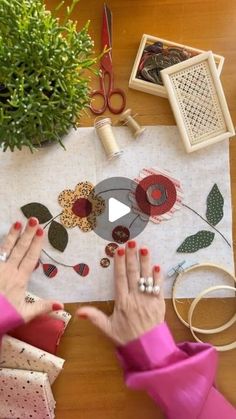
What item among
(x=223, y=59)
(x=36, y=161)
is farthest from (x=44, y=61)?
(x=223, y=59)

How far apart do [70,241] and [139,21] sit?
0.45 metres

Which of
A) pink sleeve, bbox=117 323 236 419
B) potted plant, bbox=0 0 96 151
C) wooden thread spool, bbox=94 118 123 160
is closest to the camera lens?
potted plant, bbox=0 0 96 151

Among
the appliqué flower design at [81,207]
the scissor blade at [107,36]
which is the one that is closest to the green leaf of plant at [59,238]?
the appliqué flower design at [81,207]

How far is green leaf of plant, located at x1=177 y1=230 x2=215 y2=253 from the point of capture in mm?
972

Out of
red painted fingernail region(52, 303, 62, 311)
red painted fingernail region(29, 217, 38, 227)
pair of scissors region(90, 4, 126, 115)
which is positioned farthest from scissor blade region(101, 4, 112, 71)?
red painted fingernail region(52, 303, 62, 311)

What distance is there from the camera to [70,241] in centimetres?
98

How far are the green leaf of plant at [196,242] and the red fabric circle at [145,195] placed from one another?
0.07 meters

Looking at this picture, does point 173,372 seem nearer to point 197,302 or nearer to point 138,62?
point 197,302

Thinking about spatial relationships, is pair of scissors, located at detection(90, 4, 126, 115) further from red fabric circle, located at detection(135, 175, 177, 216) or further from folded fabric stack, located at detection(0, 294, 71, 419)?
folded fabric stack, located at detection(0, 294, 71, 419)

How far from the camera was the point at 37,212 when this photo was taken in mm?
979

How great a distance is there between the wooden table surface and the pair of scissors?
0.04 feet

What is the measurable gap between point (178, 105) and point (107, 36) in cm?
20

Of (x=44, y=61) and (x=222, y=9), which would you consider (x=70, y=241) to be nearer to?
(x=44, y=61)

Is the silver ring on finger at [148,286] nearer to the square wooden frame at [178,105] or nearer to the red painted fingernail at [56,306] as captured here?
the red painted fingernail at [56,306]
